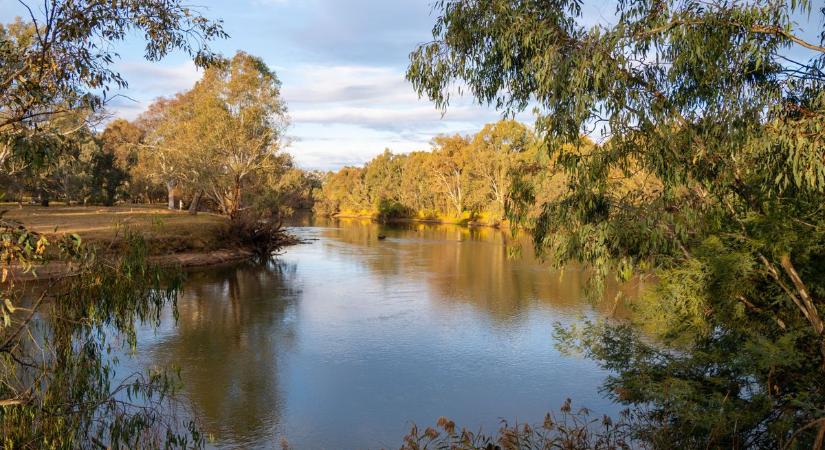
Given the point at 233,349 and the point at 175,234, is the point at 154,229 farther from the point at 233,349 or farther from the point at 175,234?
the point at 233,349

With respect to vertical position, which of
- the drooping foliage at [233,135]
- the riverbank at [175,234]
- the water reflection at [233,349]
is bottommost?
the water reflection at [233,349]

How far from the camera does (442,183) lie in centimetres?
5862

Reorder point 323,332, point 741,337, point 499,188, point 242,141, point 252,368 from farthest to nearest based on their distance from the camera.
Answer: point 499,188, point 242,141, point 323,332, point 252,368, point 741,337

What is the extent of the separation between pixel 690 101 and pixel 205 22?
4.79 metres

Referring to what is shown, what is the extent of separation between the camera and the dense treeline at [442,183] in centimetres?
5050

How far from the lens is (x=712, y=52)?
507 cm

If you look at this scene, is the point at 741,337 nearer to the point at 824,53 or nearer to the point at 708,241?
the point at 708,241

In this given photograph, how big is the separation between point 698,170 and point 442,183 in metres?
53.3

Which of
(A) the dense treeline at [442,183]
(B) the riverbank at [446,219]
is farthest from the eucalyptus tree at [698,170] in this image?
(B) the riverbank at [446,219]

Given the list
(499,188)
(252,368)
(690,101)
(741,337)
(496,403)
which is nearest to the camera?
(690,101)

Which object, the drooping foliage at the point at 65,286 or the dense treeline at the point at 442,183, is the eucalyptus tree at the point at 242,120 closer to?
the dense treeline at the point at 442,183

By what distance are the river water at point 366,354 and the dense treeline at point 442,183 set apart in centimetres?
1765

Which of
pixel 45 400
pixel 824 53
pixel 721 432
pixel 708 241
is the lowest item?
pixel 721 432

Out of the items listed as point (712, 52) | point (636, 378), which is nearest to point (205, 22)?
point (712, 52)
